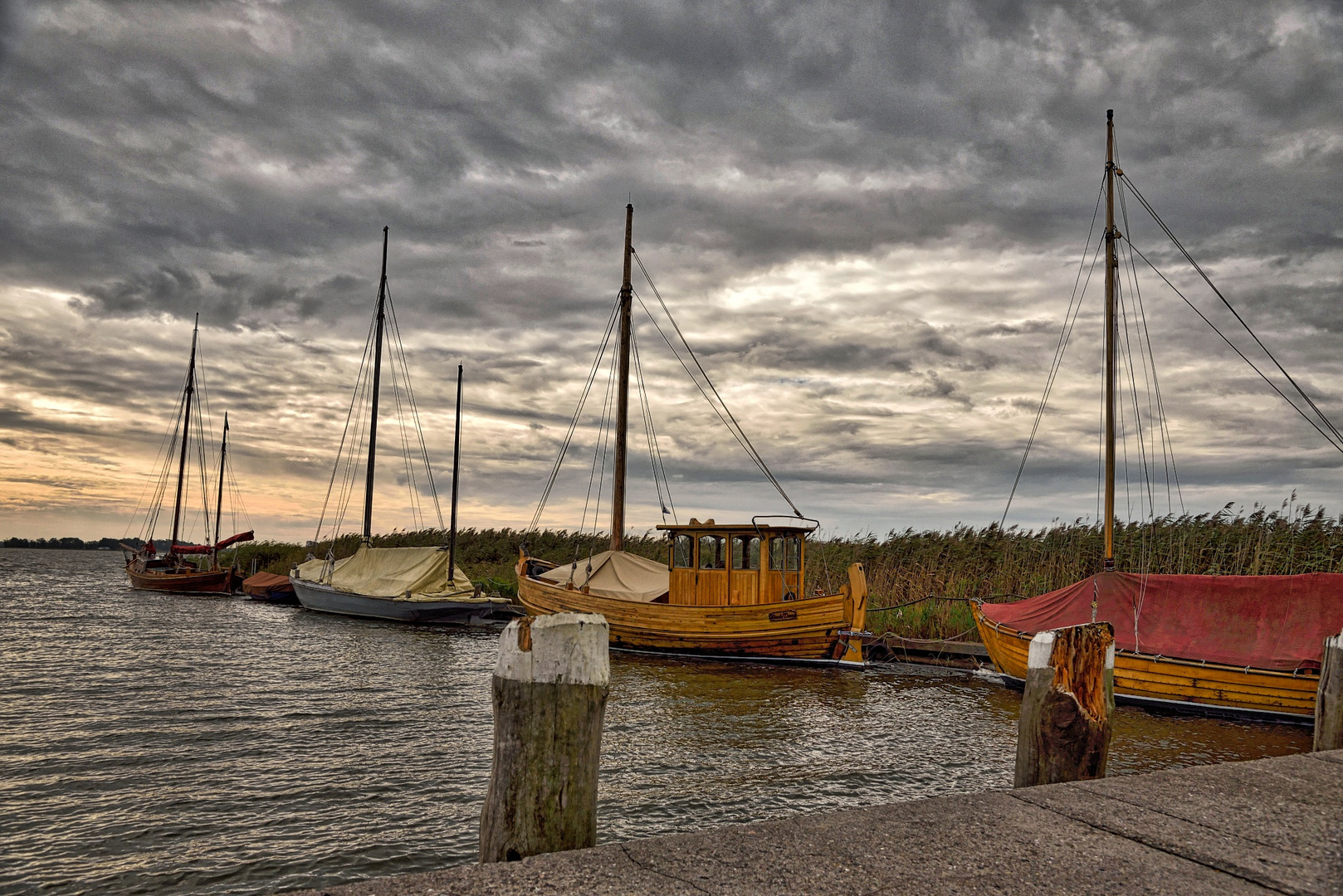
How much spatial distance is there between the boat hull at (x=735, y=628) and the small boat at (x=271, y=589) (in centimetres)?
2093

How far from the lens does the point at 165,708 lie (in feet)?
40.4

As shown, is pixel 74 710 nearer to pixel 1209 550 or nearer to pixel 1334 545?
pixel 1209 550

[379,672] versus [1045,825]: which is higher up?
[1045,825]

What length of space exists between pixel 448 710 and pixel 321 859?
248 inches

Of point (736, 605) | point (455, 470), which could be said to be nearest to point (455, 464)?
point (455, 470)

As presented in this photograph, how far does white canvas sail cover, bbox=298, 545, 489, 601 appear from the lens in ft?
88.8

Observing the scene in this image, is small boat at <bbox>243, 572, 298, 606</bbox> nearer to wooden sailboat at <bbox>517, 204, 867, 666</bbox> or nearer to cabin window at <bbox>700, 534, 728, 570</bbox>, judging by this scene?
wooden sailboat at <bbox>517, 204, 867, 666</bbox>

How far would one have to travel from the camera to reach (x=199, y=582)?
133ft

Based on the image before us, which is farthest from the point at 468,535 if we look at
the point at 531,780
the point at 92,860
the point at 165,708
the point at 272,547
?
the point at 531,780

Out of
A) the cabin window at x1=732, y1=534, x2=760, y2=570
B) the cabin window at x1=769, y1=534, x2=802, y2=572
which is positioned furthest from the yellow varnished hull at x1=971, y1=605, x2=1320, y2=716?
the cabin window at x1=732, y1=534, x2=760, y2=570

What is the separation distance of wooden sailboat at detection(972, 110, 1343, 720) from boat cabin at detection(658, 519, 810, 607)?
4.79 metres

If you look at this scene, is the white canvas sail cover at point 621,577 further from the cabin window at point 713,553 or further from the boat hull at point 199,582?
the boat hull at point 199,582

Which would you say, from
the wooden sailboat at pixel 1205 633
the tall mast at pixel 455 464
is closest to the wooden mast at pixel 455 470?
the tall mast at pixel 455 464

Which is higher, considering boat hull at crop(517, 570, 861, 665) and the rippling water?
boat hull at crop(517, 570, 861, 665)
